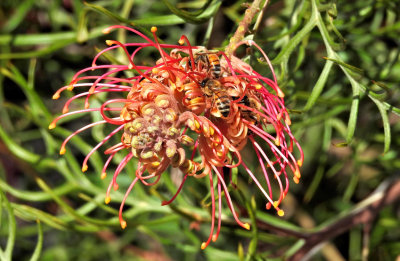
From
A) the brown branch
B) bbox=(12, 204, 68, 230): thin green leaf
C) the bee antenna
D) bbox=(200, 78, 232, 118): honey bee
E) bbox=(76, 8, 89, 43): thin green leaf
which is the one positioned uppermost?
the brown branch

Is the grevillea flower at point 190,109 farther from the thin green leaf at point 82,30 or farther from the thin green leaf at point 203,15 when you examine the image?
the thin green leaf at point 82,30

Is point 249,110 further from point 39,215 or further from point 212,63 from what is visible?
point 39,215

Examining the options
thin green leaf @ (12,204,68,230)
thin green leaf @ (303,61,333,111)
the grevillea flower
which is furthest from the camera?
thin green leaf @ (12,204,68,230)

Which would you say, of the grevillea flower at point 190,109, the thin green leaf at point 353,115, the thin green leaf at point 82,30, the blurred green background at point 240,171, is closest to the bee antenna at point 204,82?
the grevillea flower at point 190,109

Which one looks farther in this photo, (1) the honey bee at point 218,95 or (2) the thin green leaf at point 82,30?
(2) the thin green leaf at point 82,30

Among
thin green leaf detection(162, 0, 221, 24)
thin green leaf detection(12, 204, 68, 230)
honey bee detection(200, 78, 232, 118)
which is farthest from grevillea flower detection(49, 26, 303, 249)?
thin green leaf detection(12, 204, 68, 230)

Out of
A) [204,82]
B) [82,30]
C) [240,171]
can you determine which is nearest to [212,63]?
[204,82]

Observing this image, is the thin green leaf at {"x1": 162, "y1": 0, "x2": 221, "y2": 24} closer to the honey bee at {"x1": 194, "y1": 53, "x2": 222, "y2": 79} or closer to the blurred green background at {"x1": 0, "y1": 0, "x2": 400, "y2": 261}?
the blurred green background at {"x1": 0, "y1": 0, "x2": 400, "y2": 261}
